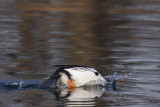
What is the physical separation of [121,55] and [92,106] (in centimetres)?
446

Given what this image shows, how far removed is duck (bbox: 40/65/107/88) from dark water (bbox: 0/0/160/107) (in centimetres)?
17

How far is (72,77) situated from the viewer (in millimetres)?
7258

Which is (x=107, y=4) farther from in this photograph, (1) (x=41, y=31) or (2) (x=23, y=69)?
(2) (x=23, y=69)

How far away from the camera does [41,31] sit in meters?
14.4

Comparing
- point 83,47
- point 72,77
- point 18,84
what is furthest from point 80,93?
point 83,47

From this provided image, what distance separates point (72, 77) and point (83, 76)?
0.17 meters

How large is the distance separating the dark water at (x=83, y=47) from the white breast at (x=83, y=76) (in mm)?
168

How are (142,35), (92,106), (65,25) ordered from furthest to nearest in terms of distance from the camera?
(65,25) < (142,35) < (92,106)

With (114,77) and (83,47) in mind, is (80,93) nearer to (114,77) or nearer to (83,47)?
(114,77)

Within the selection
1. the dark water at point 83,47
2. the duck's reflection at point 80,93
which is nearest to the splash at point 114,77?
the dark water at point 83,47

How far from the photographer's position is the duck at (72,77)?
284 inches

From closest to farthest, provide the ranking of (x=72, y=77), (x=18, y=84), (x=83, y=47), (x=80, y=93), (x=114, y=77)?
(x=80, y=93)
(x=72, y=77)
(x=18, y=84)
(x=114, y=77)
(x=83, y=47)

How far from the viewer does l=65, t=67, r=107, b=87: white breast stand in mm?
7211

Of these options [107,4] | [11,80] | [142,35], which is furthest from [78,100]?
[107,4]
